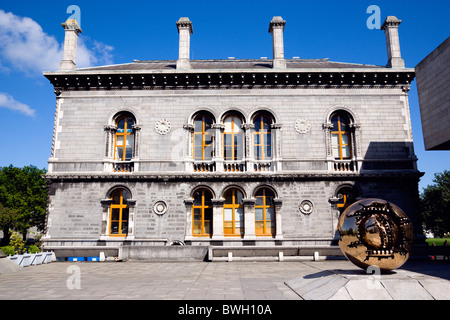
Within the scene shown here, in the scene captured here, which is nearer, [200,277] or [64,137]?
[200,277]

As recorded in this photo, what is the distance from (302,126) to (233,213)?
6.62 meters

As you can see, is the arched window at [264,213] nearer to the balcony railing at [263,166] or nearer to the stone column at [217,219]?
the balcony railing at [263,166]

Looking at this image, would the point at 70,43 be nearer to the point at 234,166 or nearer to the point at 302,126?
the point at 234,166

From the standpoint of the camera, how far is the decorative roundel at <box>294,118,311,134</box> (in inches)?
727

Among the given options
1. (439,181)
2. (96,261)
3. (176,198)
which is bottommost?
(96,261)

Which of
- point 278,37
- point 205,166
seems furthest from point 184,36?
point 205,166

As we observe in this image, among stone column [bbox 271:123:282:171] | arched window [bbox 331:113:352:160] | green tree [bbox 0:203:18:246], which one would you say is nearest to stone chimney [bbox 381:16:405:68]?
arched window [bbox 331:113:352:160]

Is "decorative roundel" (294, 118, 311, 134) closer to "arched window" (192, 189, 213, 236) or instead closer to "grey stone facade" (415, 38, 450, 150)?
"grey stone facade" (415, 38, 450, 150)

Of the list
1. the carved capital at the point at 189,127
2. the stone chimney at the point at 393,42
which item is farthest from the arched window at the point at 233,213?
the stone chimney at the point at 393,42
